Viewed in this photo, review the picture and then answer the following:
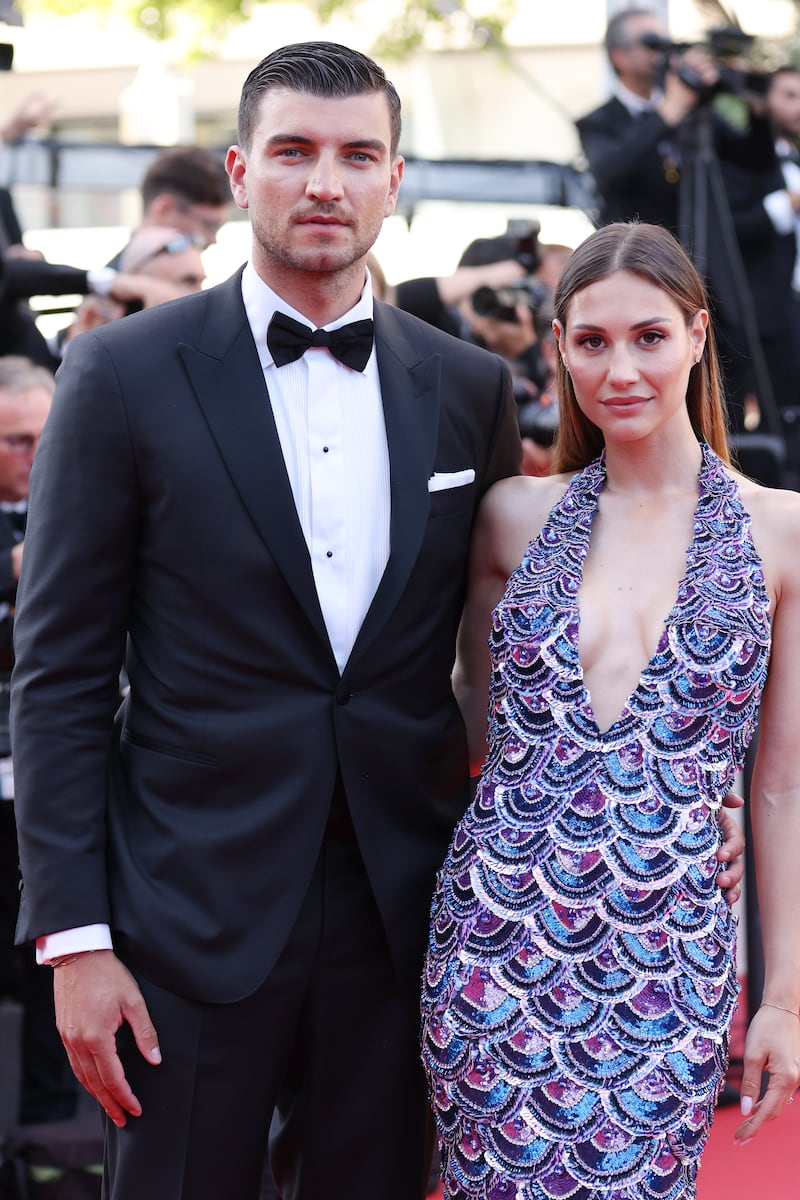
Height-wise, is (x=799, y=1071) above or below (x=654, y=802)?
below

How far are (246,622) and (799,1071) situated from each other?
0.94 metres

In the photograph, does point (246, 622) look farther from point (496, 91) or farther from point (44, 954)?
point (496, 91)

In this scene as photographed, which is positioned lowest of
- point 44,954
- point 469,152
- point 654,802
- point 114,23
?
point 44,954

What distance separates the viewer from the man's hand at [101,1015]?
1972mm

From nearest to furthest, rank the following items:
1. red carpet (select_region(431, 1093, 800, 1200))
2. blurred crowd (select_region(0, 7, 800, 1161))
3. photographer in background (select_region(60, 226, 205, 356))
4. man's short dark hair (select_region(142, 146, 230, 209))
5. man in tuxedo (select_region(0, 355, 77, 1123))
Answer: red carpet (select_region(431, 1093, 800, 1200)) < man in tuxedo (select_region(0, 355, 77, 1123)) < blurred crowd (select_region(0, 7, 800, 1161)) < photographer in background (select_region(60, 226, 205, 356)) < man's short dark hair (select_region(142, 146, 230, 209))

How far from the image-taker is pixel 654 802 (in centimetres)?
195

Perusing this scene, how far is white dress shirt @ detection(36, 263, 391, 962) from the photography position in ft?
6.72

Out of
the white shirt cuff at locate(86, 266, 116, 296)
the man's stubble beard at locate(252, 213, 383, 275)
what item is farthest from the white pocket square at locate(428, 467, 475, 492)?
the white shirt cuff at locate(86, 266, 116, 296)

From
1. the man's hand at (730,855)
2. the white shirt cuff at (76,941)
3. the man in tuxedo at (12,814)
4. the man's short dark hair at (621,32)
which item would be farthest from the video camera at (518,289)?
the white shirt cuff at (76,941)

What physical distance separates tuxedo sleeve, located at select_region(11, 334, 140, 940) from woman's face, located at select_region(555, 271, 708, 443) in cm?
65

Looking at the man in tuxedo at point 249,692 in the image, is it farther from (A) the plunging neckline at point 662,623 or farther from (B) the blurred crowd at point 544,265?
(B) the blurred crowd at point 544,265

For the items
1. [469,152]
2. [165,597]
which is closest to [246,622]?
[165,597]

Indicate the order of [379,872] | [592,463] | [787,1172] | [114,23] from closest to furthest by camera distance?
[379,872]
[592,463]
[787,1172]
[114,23]

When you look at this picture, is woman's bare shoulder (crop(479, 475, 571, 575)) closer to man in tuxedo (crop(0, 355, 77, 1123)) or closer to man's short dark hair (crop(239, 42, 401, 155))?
man's short dark hair (crop(239, 42, 401, 155))
